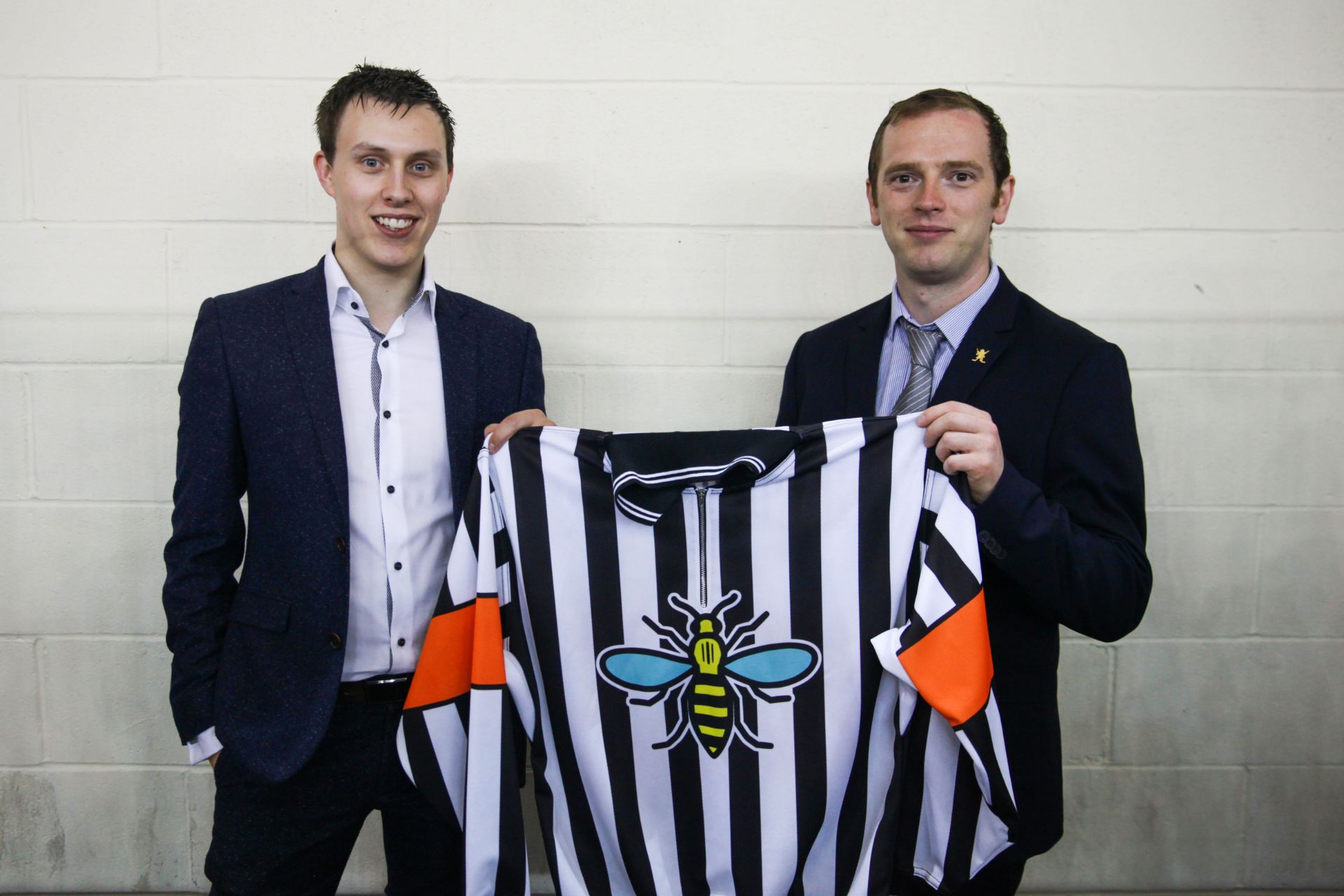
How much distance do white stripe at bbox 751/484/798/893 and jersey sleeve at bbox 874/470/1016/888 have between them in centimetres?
16

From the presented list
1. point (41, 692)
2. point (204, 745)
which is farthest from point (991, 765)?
point (41, 692)

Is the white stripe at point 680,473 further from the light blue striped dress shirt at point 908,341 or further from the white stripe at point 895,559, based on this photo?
the light blue striped dress shirt at point 908,341

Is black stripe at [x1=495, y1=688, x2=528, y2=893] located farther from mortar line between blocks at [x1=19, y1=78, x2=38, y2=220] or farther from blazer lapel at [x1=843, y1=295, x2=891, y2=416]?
mortar line between blocks at [x1=19, y1=78, x2=38, y2=220]

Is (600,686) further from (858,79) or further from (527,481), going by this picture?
(858,79)

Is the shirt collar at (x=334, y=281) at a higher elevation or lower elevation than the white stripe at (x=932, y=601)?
higher

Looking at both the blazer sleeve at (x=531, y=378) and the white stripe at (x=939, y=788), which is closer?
the white stripe at (x=939, y=788)

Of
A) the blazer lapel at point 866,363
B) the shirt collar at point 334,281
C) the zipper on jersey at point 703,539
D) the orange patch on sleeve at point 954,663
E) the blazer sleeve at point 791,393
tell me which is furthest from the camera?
the blazer sleeve at point 791,393

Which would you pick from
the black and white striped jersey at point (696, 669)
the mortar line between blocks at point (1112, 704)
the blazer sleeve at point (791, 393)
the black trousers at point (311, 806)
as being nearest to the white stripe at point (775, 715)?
the black and white striped jersey at point (696, 669)

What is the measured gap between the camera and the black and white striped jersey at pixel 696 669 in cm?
134

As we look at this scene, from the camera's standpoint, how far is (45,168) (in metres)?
1.99

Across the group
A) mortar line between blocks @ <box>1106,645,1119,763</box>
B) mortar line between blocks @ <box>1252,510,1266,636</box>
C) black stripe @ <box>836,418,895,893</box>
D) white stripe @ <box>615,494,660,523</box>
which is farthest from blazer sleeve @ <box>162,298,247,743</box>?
mortar line between blocks @ <box>1252,510,1266,636</box>

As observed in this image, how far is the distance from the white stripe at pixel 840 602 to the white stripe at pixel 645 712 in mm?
240

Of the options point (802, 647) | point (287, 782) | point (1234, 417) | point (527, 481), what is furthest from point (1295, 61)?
point (287, 782)

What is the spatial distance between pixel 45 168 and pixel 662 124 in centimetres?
134
